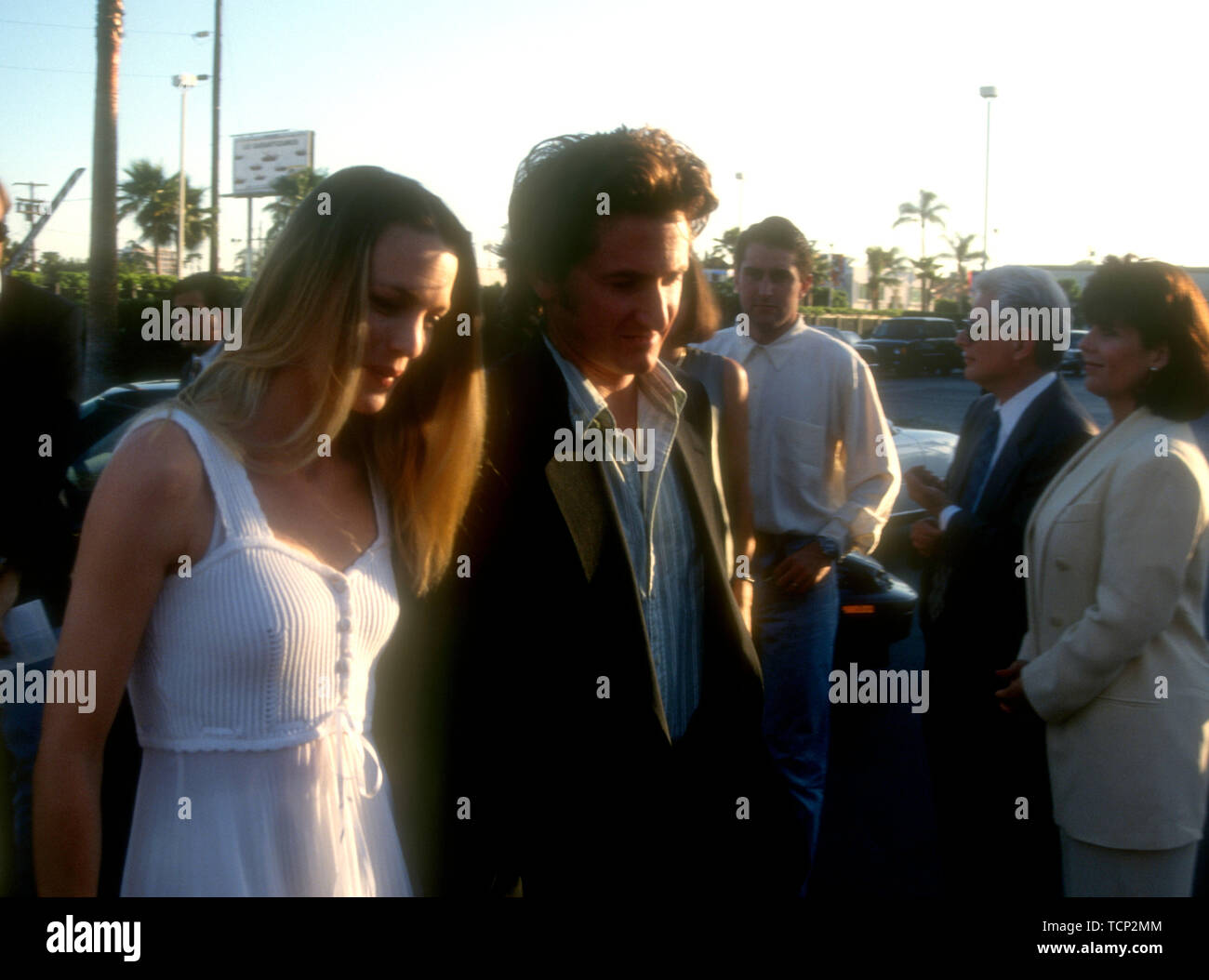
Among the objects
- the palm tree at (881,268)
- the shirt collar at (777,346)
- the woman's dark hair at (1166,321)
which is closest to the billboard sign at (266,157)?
the shirt collar at (777,346)

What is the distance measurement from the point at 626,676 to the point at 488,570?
29 centimetres

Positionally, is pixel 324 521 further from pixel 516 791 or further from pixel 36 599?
pixel 36 599

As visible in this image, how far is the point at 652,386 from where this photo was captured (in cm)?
212

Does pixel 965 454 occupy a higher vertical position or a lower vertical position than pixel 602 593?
higher

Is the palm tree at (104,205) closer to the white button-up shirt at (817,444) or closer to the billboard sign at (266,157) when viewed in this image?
the white button-up shirt at (817,444)

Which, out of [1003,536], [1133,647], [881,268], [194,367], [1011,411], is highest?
[881,268]

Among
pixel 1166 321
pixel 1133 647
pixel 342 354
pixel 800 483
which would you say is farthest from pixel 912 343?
pixel 342 354

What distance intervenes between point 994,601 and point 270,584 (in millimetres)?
2150

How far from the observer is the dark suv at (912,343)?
32875mm

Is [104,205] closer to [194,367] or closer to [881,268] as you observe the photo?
[194,367]

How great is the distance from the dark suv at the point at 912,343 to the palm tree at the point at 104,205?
81.9 feet

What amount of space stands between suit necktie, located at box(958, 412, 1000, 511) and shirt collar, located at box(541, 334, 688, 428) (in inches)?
53.7

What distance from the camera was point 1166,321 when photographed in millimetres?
2631
